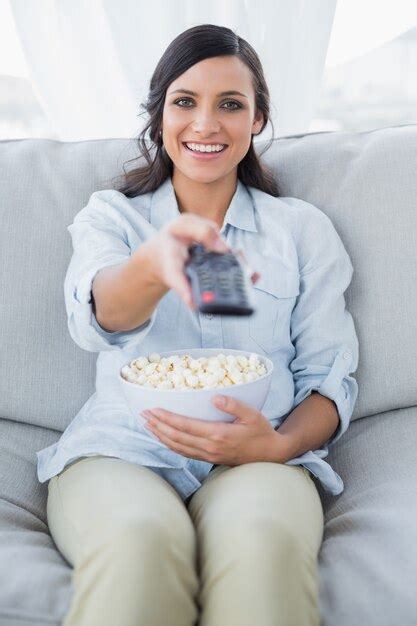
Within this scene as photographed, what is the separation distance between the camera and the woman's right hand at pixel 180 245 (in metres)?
1.13

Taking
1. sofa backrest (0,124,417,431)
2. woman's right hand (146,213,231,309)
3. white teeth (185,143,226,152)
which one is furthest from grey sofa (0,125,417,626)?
woman's right hand (146,213,231,309)

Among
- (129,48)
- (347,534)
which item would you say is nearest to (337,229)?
(347,534)

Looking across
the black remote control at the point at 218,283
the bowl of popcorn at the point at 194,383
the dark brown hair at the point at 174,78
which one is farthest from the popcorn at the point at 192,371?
the dark brown hair at the point at 174,78

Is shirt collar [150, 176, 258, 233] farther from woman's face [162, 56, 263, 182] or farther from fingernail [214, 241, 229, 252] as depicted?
fingernail [214, 241, 229, 252]

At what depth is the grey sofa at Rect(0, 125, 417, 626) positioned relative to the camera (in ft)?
5.38

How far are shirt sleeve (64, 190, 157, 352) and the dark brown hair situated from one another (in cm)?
11

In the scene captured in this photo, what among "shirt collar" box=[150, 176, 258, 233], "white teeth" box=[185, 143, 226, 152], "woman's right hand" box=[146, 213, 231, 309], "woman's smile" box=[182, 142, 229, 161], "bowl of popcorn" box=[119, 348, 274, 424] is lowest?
"bowl of popcorn" box=[119, 348, 274, 424]

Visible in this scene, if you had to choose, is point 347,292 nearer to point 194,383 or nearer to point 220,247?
point 194,383

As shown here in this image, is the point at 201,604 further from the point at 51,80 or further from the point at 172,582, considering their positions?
the point at 51,80

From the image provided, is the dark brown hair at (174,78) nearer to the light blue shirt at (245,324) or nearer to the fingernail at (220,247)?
the light blue shirt at (245,324)

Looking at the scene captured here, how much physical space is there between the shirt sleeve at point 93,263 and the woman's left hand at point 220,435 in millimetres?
172

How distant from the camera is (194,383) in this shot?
4.40 feet

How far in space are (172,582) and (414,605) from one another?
1.07 feet

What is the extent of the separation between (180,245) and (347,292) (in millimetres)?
684
